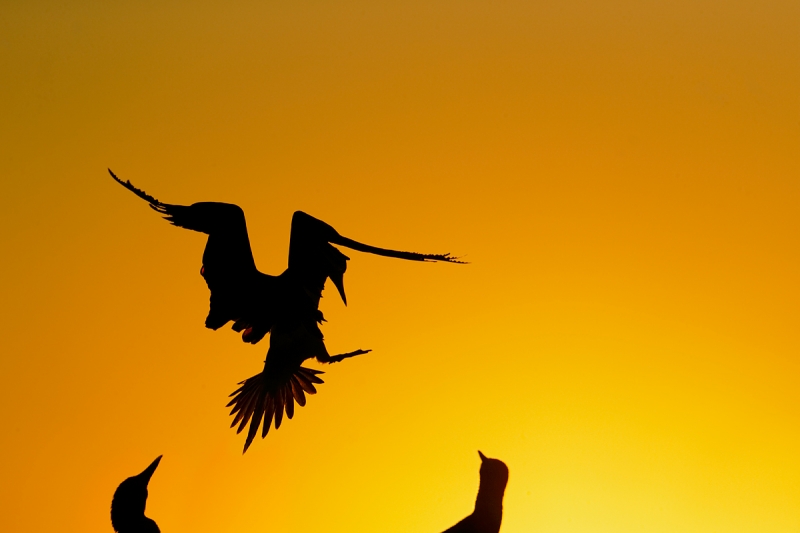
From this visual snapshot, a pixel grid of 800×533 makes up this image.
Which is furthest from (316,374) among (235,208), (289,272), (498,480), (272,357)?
(498,480)

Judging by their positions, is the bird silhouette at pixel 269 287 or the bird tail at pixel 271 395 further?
the bird tail at pixel 271 395

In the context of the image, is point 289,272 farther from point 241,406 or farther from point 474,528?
point 474,528

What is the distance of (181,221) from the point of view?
70.9 inches

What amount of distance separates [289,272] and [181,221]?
0.28 m

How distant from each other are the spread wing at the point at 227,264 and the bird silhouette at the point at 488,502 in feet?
2.77

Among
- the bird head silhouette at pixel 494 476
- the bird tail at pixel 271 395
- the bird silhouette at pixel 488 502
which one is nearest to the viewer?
the bird tail at pixel 271 395

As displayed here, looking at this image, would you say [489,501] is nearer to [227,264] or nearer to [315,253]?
[315,253]

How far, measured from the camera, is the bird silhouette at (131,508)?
7.35 ft

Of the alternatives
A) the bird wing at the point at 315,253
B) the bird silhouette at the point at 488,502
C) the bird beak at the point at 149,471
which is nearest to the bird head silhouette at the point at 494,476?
the bird silhouette at the point at 488,502

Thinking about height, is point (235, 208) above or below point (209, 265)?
above

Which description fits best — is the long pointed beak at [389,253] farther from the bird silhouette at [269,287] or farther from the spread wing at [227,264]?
the spread wing at [227,264]

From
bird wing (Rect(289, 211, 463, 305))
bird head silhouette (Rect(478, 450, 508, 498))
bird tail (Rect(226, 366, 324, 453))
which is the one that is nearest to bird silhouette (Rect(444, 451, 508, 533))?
bird head silhouette (Rect(478, 450, 508, 498))

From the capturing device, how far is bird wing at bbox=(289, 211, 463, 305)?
1.86 meters

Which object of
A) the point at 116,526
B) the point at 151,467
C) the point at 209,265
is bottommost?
the point at 116,526
